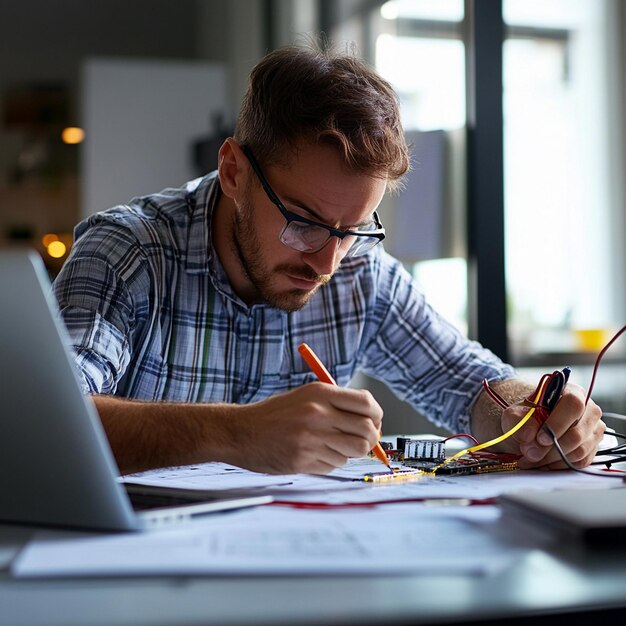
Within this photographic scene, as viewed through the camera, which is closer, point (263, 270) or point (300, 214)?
point (300, 214)

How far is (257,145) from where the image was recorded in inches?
56.6

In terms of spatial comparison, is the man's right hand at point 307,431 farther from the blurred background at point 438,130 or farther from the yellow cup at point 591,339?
the yellow cup at point 591,339

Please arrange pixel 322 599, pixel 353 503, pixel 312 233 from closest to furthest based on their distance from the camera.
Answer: pixel 322 599
pixel 353 503
pixel 312 233

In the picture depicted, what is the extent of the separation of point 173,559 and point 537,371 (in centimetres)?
303

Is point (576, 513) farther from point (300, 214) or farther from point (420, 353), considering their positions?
point (420, 353)

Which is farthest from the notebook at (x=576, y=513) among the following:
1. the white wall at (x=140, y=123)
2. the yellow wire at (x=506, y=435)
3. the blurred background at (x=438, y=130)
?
the white wall at (x=140, y=123)

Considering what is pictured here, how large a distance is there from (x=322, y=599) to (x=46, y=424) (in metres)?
0.28

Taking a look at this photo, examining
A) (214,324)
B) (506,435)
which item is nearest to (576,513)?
(506,435)

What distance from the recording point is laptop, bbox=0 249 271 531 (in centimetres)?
69

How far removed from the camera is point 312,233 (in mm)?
1349

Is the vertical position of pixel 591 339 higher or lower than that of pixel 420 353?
lower

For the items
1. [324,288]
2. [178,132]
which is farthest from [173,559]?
[178,132]

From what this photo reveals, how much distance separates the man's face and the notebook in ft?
2.12

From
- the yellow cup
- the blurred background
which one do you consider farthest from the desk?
the yellow cup
